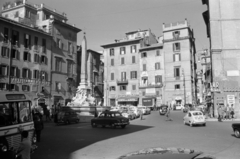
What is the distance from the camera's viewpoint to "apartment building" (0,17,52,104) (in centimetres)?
3594

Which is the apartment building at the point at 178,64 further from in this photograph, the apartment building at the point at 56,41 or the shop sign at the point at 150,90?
the apartment building at the point at 56,41

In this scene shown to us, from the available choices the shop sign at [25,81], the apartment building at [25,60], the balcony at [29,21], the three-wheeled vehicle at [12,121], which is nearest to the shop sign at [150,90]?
the apartment building at [25,60]

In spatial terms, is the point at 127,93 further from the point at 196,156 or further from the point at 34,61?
the point at 196,156

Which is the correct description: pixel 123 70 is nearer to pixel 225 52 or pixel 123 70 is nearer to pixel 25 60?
pixel 25 60

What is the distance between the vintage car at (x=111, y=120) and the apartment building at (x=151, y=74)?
33.3 meters

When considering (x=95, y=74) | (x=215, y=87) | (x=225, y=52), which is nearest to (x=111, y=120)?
(x=215, y=87)

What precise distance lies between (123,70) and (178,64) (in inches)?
547

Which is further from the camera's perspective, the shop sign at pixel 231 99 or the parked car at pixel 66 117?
the shop sign at pixel 231 99

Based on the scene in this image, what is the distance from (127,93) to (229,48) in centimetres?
3037

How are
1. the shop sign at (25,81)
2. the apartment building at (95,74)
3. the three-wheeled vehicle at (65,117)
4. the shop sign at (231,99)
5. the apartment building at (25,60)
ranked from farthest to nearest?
the apartment building at (95,74)
the shop sign at (25,81)
the apartment building at (25,60)
the shop sign at (231,99)
the three-wheeled vehicle at (65,117)

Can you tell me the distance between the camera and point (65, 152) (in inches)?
355

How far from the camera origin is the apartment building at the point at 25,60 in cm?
3594

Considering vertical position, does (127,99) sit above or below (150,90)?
below

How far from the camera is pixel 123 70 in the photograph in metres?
56.3
